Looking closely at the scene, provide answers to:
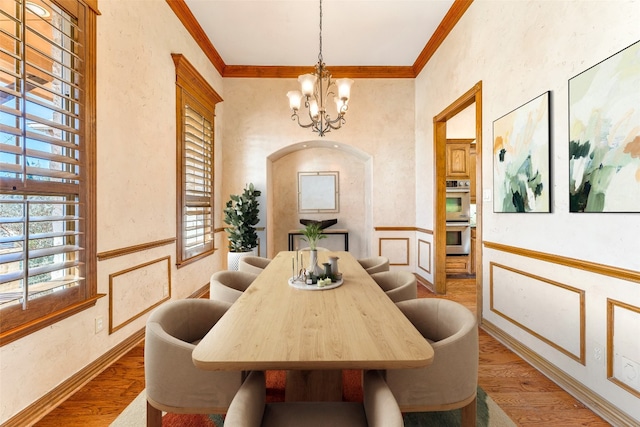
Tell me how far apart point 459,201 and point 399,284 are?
11.4 feet

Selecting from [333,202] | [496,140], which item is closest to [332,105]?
[333,202]

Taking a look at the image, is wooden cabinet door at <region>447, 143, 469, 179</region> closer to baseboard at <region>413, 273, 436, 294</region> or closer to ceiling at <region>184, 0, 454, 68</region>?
ceiling at <region>184, 0, 454, 68</region>

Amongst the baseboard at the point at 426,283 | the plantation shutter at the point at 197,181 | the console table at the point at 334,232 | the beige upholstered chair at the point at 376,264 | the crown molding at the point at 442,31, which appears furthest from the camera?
the console table at the point at 334,232

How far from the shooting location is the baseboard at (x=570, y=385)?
1.65m

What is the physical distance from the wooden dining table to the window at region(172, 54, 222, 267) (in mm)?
2191

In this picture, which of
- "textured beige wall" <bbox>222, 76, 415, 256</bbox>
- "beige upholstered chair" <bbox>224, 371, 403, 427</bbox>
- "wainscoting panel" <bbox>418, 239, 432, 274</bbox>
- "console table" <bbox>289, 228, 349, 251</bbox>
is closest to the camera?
"beige upholstered chair" <bbox>224, 371, 403, 427</bbox>

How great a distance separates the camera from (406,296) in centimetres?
200

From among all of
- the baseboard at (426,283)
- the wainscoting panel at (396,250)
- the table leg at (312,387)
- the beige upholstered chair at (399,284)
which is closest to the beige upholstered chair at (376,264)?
the beige upholstered chair at (399,284)

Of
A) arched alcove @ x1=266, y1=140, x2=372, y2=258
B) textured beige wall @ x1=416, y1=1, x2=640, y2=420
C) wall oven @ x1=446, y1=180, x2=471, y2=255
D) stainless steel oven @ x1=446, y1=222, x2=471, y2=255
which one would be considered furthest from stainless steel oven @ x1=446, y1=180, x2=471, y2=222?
textured beige wall @ x1=416, y1=1, x2=640, y2=420

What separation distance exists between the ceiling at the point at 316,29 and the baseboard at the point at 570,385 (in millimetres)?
3662

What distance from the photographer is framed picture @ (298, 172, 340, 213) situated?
5.99m

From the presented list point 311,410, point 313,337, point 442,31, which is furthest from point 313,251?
point 442,31

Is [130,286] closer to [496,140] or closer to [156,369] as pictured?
[156,369]

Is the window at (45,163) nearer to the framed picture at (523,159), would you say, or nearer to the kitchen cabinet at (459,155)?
the framed picture at (523,159)
